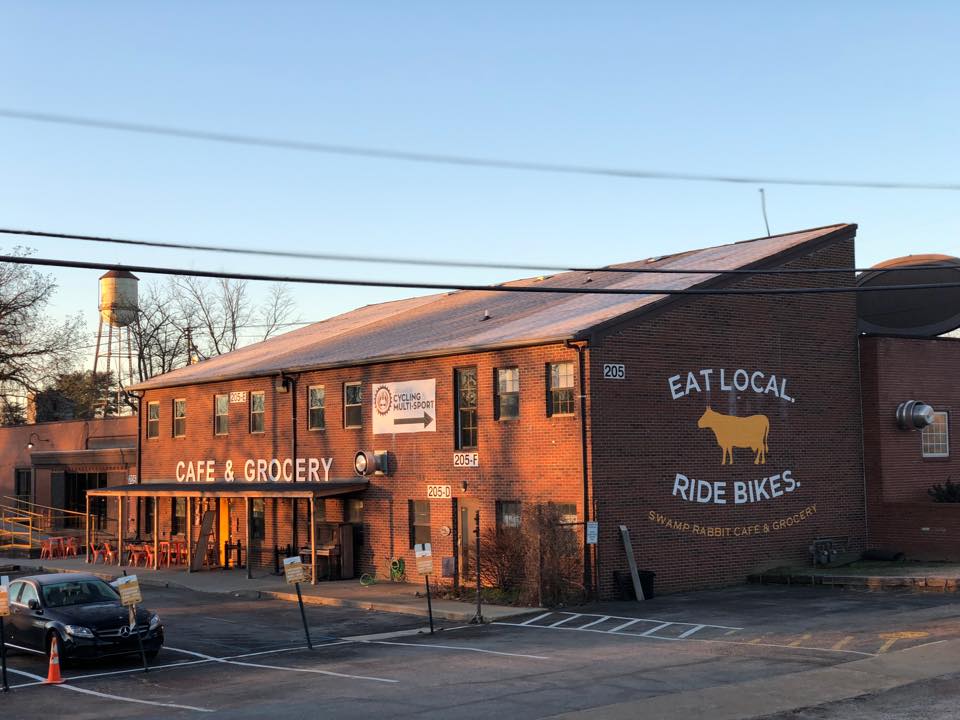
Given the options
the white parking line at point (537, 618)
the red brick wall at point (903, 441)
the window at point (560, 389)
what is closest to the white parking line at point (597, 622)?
the white parking line at point (537, 618)

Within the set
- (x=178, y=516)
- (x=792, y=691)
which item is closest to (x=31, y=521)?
(x=178, y=516)

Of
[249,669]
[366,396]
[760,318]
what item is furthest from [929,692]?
[366,396]

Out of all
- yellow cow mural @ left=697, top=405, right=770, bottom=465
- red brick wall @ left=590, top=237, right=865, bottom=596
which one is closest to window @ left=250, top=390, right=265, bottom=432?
red brick wall @ left=590, top=237, right=865, bottom=596

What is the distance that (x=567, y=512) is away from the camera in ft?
90.2

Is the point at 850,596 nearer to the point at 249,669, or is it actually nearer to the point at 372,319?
the point at 249,669

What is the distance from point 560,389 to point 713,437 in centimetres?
456

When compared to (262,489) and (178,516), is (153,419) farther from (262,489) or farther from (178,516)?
(262,489)

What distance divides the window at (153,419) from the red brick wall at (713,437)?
23979 mm

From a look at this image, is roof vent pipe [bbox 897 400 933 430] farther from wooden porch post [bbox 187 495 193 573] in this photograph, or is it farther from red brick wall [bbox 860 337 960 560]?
wooden porch post [bbox 187 495 193 573]

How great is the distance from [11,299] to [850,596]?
41162mm

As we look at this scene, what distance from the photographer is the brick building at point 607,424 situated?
27.7 metres

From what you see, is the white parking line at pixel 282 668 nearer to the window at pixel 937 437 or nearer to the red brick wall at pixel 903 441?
the red brick wall at pixel 903 441

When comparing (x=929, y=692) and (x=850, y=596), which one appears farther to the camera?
(x=850, y=596)

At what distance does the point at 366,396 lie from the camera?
34406mm
